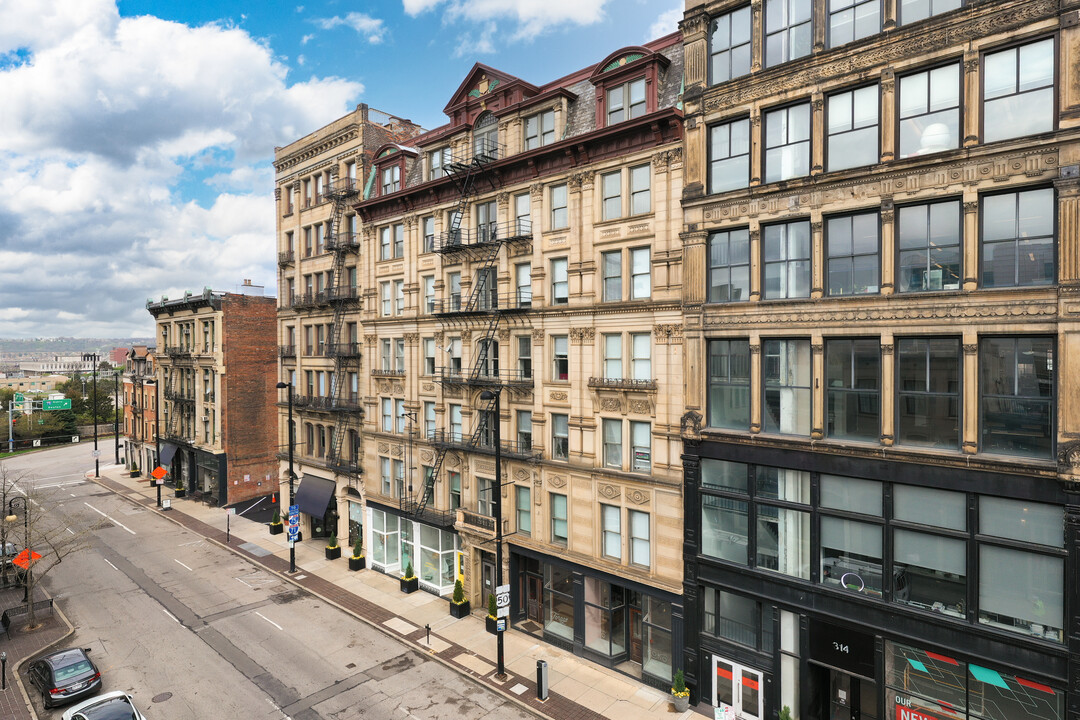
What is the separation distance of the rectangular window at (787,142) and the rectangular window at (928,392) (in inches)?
234

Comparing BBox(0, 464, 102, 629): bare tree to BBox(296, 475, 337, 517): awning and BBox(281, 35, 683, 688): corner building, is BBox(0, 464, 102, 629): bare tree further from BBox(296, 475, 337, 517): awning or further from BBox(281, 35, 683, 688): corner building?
BBox(281, 35, 683, 688): corner building

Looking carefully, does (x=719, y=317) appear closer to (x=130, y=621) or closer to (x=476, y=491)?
(x=476, y=491)

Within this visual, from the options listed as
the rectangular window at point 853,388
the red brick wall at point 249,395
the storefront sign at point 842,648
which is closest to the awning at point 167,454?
the red brick wall at point 249,395

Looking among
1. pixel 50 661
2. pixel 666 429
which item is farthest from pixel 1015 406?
pixel 50 661

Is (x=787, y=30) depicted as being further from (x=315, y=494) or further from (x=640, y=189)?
(x=315, y=494)

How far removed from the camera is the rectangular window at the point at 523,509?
24.1 metres

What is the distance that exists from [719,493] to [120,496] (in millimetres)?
53034

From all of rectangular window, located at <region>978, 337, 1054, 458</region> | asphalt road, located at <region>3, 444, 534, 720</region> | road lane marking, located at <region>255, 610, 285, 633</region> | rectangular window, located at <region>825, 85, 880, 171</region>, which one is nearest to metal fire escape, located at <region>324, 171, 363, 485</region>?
asphalt road, located at <region>3, 444, 534, 720</region>

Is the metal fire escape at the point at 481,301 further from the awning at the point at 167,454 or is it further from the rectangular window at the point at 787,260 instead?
the awning at the point at 167,454

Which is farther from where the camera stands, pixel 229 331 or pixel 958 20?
pixel 229 331

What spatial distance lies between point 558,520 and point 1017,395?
603 inches

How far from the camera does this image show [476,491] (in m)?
26.2

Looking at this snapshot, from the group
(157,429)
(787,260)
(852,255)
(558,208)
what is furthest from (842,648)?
(157,429)

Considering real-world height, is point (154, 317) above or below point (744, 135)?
below
